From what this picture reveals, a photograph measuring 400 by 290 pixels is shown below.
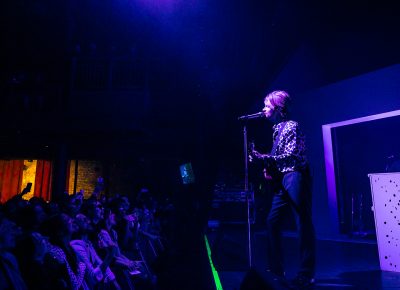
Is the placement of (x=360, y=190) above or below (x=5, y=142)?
below

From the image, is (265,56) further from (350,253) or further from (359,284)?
(359,284)

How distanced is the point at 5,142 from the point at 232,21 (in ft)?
28.4

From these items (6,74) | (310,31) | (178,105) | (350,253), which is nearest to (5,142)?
(6,74)

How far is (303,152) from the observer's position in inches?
93.7

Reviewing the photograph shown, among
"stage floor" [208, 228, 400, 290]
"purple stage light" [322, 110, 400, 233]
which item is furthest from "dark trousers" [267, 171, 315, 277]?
"purple stage light" [322, 110, 400, 233]

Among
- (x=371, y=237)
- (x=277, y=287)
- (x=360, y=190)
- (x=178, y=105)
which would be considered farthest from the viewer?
(x=178, y=105)

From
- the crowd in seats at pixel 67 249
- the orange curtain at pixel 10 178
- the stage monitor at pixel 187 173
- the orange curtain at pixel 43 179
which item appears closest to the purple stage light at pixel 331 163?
the crowd in seats at pixel 67 249

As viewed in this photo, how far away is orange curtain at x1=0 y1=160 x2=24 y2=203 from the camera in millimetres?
11820

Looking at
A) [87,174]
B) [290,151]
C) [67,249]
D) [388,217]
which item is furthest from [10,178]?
[388,217]

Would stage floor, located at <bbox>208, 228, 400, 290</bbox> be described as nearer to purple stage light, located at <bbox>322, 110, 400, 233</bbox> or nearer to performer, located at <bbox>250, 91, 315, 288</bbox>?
performer, located at <bbox>250, 91, 315, 288</bbox>

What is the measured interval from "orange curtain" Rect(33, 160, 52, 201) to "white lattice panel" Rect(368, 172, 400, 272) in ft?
37.6

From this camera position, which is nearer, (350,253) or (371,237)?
(350,253)

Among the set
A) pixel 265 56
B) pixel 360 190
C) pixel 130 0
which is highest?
pixel 130 0

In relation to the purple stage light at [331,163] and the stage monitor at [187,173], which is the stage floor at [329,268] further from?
the stage monitor at [187,173]
